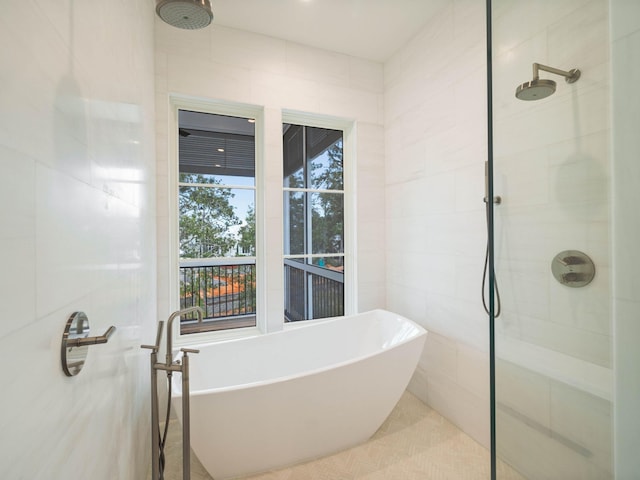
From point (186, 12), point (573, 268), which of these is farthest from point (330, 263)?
point (573, 268)

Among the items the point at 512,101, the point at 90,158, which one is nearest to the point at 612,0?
the point at 512,101

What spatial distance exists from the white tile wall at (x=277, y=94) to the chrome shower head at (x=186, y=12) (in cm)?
116

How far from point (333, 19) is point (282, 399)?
8.62 feet

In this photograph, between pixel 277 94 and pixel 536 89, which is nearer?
pixel 536 89

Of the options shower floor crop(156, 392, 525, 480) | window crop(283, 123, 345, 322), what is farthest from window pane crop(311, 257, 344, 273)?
shower floor crop(156, 392, 525, 480)

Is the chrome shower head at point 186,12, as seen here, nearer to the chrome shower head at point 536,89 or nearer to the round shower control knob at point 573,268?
the chrome shower head at point 536,89

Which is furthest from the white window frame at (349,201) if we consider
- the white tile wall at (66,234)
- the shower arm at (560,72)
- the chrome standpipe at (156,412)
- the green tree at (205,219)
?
the shower arm at (560,72)

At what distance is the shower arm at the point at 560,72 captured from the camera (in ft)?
2.27

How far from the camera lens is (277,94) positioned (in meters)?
2.54

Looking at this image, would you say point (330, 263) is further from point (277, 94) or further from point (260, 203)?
point (277, 94)

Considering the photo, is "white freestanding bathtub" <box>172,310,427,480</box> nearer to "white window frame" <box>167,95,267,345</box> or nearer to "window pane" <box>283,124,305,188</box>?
"white window frame" <box>167,95,267,345</box>

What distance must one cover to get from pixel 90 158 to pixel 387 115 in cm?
255

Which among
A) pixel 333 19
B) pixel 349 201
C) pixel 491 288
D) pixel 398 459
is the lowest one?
pixel 398 459

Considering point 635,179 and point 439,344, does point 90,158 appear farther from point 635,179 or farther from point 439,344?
point 439,344
